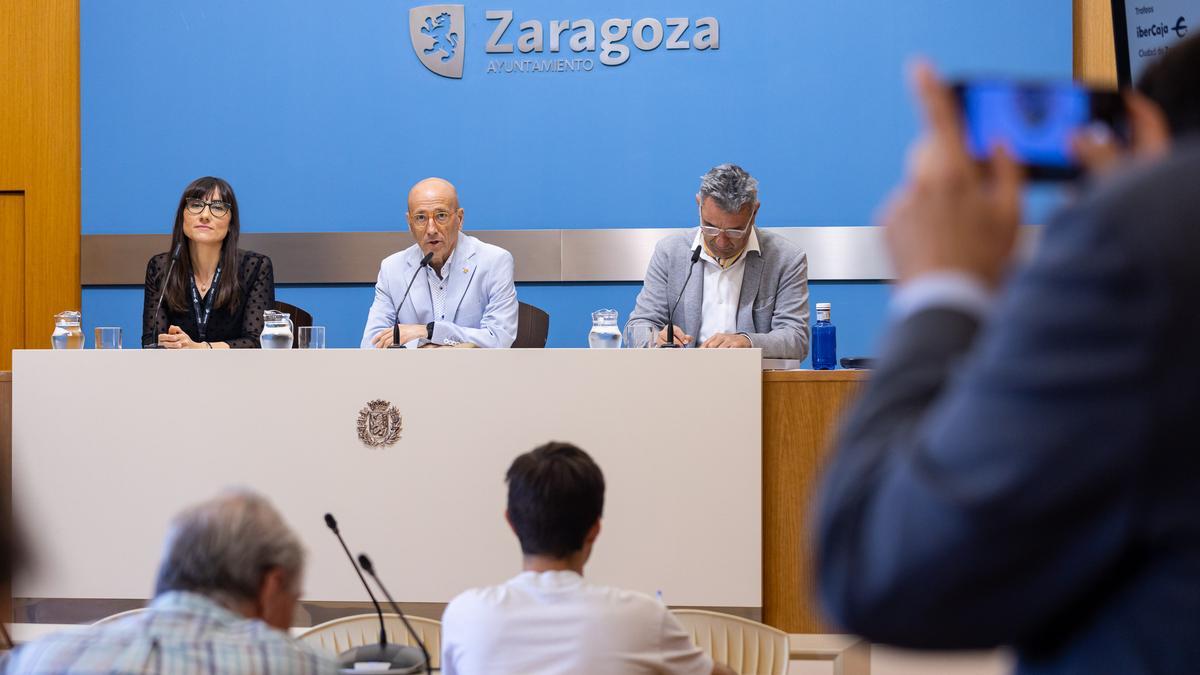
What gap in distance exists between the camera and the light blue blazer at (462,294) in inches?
180

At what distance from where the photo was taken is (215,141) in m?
5.73

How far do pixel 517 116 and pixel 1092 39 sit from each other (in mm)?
2543

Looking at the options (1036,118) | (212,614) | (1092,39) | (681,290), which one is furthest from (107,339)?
(1092,39)

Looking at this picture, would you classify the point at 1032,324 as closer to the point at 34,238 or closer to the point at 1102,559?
the point at 1102,559

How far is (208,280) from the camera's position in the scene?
4289 mm

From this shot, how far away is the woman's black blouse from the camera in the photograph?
420 centimetres

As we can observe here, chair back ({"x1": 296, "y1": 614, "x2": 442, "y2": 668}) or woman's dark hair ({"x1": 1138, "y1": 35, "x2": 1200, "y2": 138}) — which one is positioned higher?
woman's dark hair ({"x1": 1138, "y1": 35, "x2": 1200, "y2": 138})

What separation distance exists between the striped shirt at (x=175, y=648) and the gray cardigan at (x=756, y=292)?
3.00m

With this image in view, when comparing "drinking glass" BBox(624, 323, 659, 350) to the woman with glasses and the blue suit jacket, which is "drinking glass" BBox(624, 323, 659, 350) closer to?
the woman with glasses

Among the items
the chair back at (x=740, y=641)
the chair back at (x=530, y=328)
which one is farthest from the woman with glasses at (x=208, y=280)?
the chair back at (x=740, y=641)

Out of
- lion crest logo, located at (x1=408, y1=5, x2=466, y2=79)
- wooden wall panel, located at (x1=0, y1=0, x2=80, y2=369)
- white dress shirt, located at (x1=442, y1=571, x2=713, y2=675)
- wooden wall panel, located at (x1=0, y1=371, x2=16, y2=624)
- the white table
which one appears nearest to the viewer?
white dress shirt, located at (x1=442, y1=571, x2=713, y2=675)

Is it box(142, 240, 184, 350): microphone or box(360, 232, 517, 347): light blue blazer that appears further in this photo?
box(360, 232, 517, 347): light blue blazer

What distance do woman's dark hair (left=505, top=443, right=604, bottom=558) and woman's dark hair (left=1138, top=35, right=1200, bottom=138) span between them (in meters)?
1.32

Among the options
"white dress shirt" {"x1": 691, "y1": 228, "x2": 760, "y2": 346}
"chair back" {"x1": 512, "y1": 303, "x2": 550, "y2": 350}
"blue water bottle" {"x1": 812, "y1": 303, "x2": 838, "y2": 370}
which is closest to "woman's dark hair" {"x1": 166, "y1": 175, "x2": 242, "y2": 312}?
"chair back" {"x1": 512, "y1": 303, "x2": 550, "y2": 350}
